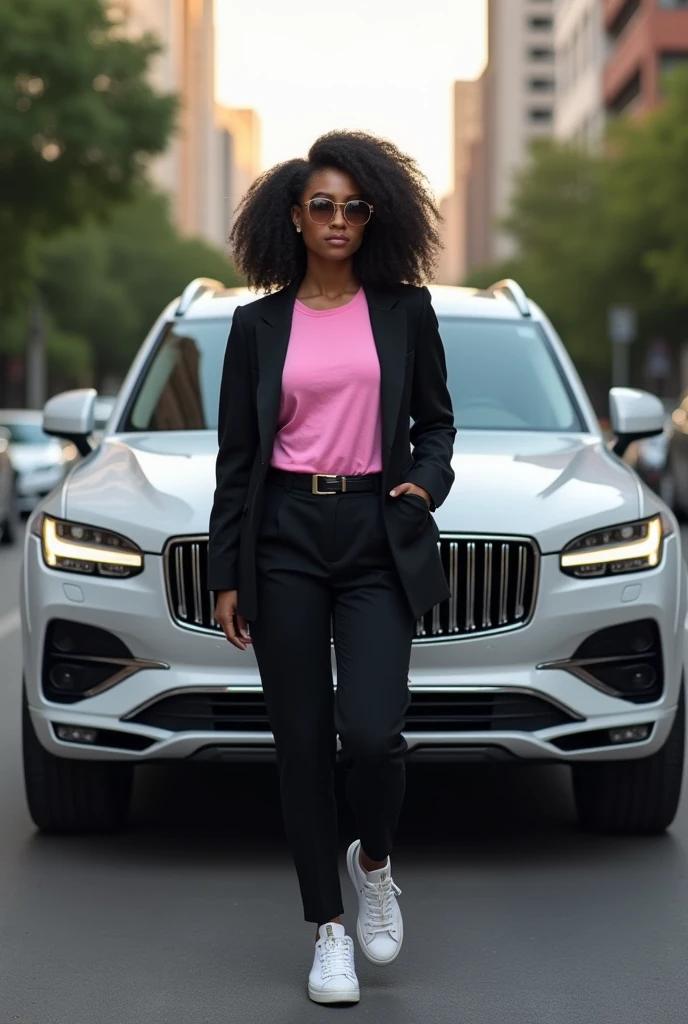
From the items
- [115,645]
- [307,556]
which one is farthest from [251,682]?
[307,556]

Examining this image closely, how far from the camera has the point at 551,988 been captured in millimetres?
4641

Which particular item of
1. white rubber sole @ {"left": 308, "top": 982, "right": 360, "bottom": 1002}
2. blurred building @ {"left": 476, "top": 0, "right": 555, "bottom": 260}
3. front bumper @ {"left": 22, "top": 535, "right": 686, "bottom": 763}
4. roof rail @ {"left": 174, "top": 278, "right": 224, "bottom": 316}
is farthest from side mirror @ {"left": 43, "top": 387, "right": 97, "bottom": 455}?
blurred building @ {"left": 476, "top": 0, "right": 555, "bottom": 260}

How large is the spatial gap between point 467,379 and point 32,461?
56.1 feet

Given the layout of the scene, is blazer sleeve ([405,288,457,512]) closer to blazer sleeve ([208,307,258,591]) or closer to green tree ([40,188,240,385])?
blazer sleeve ([208,307,258,591])

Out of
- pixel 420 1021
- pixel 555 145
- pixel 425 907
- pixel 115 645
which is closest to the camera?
pixel 420 1021

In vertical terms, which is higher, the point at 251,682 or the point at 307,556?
the point at 307,556

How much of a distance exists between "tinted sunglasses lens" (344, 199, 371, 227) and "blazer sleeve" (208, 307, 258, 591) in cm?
33

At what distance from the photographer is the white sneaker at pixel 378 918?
15.4ft

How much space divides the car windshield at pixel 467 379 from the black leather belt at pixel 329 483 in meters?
2.36

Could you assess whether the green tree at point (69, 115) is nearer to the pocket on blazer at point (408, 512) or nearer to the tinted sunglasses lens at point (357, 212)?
the tinted sunglasses lens at point (357, 212)

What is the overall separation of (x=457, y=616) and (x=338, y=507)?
1.28 m

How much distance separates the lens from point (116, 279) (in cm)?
7469

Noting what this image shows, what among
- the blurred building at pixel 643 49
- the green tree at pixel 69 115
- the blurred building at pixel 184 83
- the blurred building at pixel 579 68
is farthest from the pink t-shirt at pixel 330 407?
the blurred building at pixel 184 83

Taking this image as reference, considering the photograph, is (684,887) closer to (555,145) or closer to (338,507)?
(338,507)
